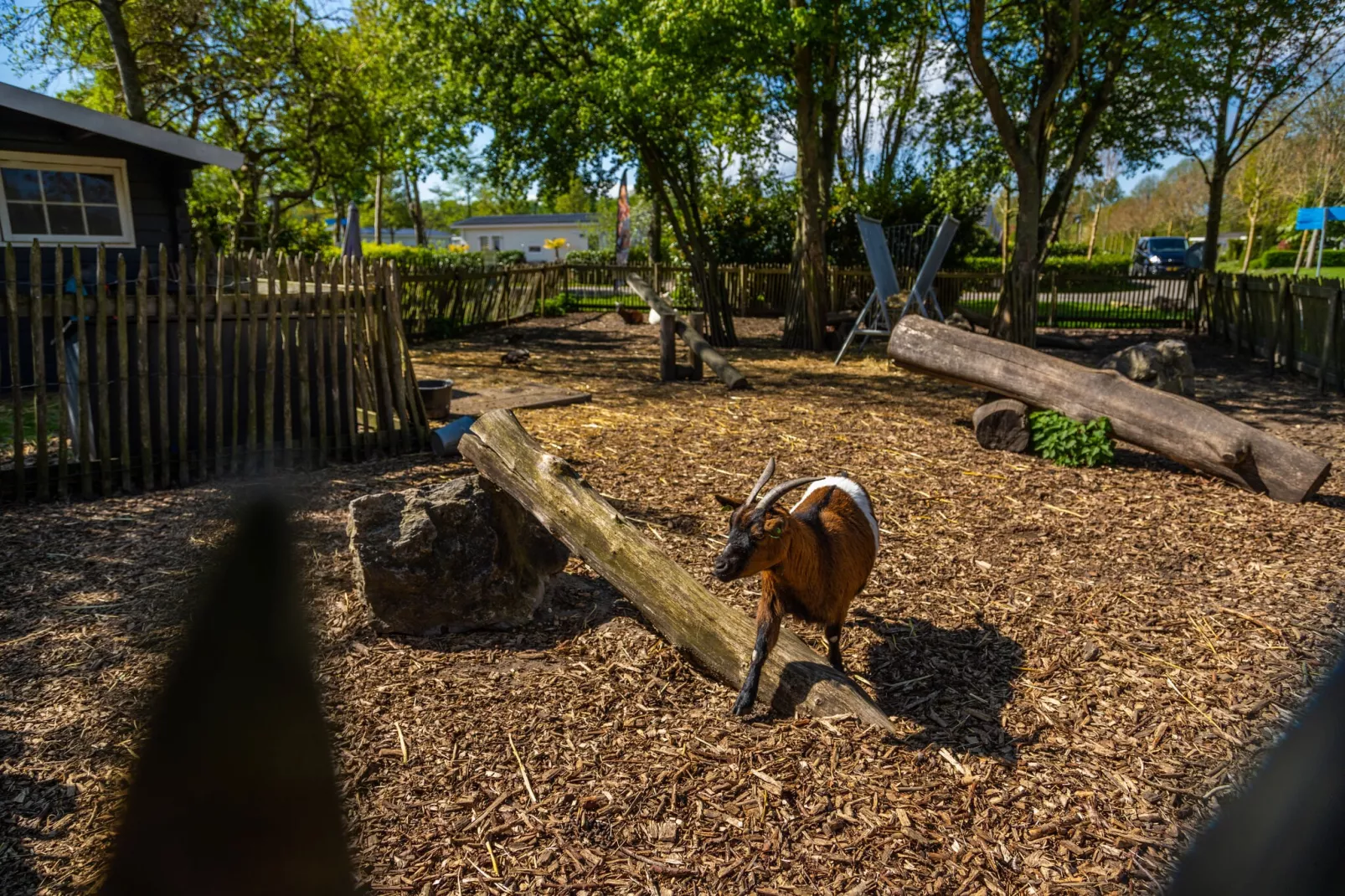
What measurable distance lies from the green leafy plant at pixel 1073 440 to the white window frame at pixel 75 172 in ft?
33.3

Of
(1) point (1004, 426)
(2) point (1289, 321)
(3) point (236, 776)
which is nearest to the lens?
(3) point (236, 776)

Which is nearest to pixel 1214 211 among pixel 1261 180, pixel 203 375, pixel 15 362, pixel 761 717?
pixel 203 375

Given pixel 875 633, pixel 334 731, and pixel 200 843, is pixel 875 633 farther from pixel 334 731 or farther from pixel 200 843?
pixel 200 843

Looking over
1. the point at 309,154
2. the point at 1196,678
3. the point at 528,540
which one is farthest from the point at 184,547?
the point at 309,154

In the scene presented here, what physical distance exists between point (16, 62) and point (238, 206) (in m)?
6.56

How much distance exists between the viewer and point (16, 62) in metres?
18.8

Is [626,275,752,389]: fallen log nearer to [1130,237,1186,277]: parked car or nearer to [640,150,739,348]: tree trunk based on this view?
[640,150,739,348]: tree trunk

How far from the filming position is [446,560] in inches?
158

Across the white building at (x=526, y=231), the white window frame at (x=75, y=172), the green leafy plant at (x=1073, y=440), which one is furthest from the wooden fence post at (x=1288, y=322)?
the white building at (x=526, y=231)

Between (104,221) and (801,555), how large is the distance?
11464 millimetres

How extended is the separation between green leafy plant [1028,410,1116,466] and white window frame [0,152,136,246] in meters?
10.2

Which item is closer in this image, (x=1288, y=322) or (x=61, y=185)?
(x=61, y=185)

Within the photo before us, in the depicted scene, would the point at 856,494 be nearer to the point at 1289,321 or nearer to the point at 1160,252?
the point at 1289,321

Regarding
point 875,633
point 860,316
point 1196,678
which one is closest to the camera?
point 1196,678
